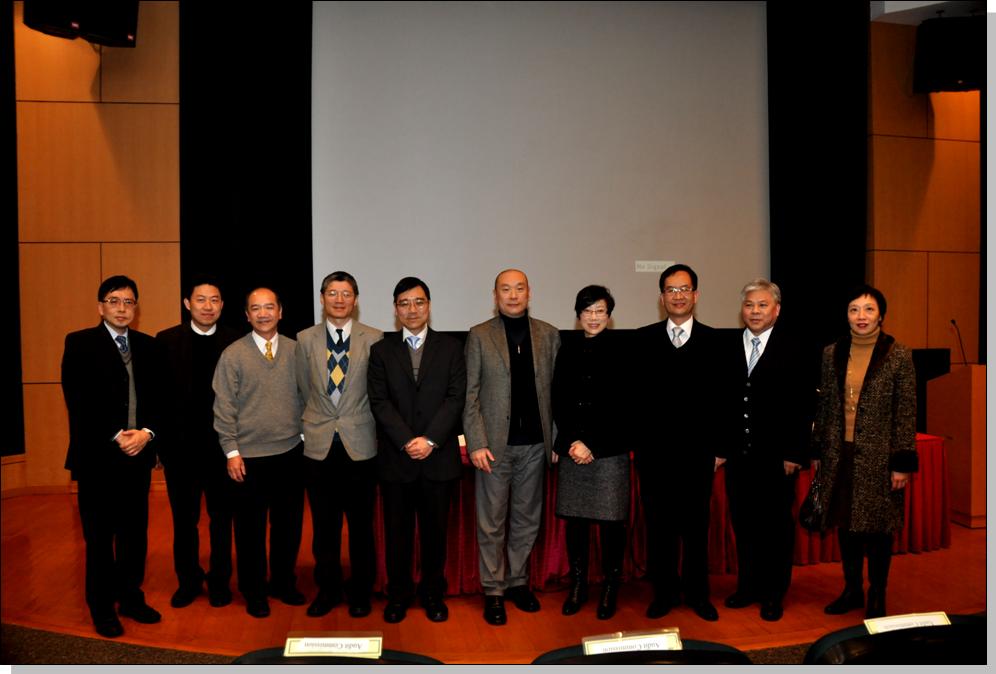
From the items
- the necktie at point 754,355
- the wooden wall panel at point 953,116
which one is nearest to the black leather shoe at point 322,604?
the necktie at point 754,355

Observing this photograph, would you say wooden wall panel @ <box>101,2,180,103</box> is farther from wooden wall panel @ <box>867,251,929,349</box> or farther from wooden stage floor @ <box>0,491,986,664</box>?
wooden wall panel @ <box>867,251,929,349</box>

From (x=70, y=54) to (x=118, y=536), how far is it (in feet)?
14.0

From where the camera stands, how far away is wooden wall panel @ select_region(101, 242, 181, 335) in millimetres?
5371

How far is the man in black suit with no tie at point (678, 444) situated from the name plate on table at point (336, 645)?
177cm

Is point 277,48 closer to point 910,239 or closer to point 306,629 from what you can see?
point 306,629

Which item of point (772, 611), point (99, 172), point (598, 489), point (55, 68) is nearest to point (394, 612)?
point (598, 489)

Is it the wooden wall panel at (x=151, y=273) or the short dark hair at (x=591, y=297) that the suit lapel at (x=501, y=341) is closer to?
the short dark hair at (x=591, y=297)

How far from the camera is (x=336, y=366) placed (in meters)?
2.99

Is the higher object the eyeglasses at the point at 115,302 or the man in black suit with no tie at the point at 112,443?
the eyeglasses at the point at 115,302

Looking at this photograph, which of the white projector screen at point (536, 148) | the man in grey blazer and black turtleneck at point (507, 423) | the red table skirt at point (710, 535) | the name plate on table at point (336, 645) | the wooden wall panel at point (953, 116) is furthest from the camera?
the wooden wall panel at point (953, 116)

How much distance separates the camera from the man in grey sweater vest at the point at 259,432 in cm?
300

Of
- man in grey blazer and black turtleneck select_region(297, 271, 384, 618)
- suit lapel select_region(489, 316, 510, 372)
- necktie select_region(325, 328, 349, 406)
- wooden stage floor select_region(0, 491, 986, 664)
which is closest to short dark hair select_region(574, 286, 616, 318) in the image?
suit lapel select_region(489, 316, 510, 372)

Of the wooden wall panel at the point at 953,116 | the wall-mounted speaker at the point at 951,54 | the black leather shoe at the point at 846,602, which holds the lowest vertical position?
the black leather shoe at the point at 846,602

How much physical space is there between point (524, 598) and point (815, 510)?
138cm
